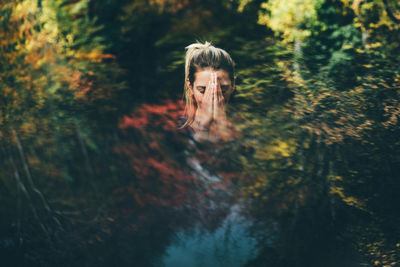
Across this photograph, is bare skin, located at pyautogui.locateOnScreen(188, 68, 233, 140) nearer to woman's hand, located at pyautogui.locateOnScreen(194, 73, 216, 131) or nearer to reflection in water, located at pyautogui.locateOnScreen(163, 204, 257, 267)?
woman's hand, located at pyautogui.locateOnScreen(194, 73, 216, 131)

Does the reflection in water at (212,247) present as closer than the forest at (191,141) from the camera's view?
Yes

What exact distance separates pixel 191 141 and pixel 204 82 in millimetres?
646

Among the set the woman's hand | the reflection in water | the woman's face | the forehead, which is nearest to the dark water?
the reflection in water

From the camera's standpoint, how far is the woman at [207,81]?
233 cm

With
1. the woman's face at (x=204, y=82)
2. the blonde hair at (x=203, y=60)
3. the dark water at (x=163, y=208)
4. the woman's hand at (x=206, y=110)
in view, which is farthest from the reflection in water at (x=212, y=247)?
the blonde hair at (x=203, y=60)

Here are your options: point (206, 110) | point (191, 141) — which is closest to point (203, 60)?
point (206, 110)

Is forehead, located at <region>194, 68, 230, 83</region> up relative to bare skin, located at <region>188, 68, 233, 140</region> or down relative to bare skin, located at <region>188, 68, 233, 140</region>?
up

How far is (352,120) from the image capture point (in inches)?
107

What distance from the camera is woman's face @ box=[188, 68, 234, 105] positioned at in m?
2.32

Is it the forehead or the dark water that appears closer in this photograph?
the dark water

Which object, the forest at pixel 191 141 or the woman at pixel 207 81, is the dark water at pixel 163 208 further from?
the woman at pixel 207 81

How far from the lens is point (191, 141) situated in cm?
287

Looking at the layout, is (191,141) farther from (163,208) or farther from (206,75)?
(206,75)

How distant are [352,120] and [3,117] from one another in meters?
2.92
